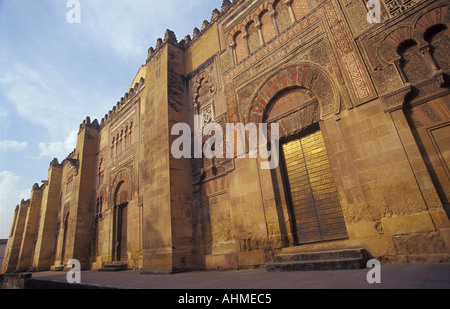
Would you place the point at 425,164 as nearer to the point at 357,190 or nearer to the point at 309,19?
the point at 357,190

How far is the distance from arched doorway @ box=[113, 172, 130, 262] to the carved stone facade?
0.08 metres

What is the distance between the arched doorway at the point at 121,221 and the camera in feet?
28.9

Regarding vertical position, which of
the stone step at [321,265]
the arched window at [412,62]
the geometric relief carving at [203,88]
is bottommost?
the stone step at [321,265]

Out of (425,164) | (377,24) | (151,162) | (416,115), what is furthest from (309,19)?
(151,162)

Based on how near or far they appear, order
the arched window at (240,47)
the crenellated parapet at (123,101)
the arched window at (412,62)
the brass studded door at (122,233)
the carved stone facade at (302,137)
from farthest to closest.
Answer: the crenellated parapet at (123,101) < the brass studded door at (122,233) < the arched window at (240,47) < the arched window at (412,62) < the carved stone facade at (302,137)

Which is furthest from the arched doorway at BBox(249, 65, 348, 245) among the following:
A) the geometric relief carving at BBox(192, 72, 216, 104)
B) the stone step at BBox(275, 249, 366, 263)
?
the geometric relief carving at BBox(192, 72, 216, 104)

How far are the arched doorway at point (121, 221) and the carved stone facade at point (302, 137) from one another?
0.25 feet

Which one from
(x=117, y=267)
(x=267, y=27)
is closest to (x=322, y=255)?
(x=267, y=27)

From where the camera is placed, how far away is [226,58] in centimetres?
673

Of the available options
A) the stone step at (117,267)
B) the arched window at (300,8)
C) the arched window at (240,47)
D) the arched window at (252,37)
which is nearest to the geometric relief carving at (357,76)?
the arched window at (300,8)

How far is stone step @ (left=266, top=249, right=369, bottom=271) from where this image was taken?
3260mm

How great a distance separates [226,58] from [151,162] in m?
3.71

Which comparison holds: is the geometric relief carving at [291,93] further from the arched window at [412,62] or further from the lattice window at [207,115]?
the lattice window at [207,115]

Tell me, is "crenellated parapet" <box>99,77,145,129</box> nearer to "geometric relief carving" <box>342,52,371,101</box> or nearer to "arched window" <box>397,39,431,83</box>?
"geometric relief carving" <box>342,52,371,101</box>
